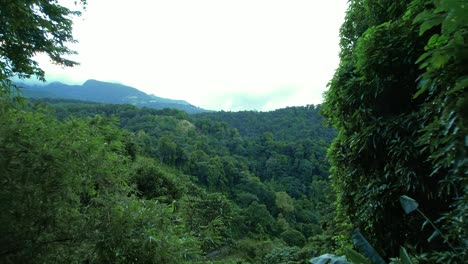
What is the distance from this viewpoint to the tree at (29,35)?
385 cm

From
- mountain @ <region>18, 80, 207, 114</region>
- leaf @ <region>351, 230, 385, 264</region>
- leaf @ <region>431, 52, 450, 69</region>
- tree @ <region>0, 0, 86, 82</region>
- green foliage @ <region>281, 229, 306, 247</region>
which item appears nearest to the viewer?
leaf @ <region>431, 52, 450, 69</region>

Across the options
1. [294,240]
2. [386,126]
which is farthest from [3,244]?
[294,240]

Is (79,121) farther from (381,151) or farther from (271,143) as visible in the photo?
(271,143)

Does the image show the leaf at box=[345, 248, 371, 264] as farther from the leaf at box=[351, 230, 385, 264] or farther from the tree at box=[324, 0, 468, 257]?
the tree at box=[324, 0, 468, 257]

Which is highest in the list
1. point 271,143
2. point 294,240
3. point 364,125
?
point 364,125

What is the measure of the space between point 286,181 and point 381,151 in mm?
40900

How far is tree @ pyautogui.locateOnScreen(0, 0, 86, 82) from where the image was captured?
385cm

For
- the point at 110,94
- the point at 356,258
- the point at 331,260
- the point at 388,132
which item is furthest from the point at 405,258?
the point at 110,94

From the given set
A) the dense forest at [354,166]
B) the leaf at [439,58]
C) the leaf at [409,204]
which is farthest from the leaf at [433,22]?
the leaf at [409,204]

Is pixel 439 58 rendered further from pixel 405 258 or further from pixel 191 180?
pixel 191 180

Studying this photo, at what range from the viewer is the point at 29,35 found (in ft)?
18.7

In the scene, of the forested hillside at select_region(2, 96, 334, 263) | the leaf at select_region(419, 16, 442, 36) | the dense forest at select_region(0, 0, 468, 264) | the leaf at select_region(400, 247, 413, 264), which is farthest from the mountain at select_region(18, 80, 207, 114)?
the leaf at select_region(419, 16, 442, 36)

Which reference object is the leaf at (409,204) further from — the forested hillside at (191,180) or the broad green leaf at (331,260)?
the forested hillside at (191,180)

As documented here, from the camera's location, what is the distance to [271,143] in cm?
4959
